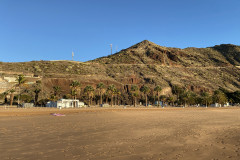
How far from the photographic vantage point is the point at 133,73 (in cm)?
12325

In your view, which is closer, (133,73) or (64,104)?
(64,104)

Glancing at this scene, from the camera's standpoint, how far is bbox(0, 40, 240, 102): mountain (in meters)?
98.2

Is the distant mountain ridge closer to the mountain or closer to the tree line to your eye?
the mountain

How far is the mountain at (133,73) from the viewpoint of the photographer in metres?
98.2

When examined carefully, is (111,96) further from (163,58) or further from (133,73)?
(163,58)

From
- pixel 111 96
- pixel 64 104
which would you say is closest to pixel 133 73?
pixel 111 96

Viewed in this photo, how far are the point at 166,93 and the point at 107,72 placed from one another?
4136 cm

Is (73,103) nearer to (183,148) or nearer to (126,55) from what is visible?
(183,148)

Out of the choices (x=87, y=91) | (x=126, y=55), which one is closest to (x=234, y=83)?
(x=126, y=55)

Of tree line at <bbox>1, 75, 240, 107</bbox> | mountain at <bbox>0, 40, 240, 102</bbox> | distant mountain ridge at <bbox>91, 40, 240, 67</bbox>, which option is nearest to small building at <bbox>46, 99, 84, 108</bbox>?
tree line at <bbox>1, 75, 240, 107</bbox>

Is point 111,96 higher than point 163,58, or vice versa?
point 163,58

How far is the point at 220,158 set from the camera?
7488 millimetres

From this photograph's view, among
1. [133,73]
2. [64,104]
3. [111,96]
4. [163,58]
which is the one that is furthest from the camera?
[163,58]

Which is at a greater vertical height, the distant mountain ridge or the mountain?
the distant mountain ridge
